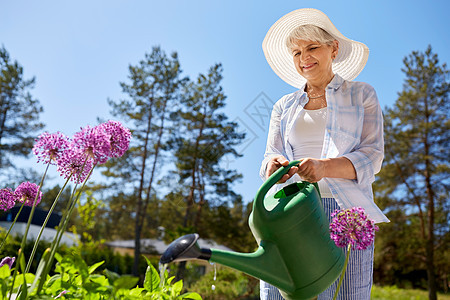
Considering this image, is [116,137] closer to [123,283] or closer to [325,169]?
[123,283]

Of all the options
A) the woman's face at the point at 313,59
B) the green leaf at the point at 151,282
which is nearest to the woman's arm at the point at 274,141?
the woman's face at the point at 313,59

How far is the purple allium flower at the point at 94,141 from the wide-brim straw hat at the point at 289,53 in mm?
754

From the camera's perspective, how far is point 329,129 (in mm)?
1012

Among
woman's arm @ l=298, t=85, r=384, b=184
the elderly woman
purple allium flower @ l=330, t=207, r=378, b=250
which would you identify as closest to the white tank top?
the elderly woman

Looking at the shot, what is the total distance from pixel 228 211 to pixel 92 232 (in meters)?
4.17

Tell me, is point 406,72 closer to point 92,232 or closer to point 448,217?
point 448,217

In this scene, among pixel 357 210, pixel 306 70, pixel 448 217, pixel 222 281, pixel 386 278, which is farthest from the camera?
pixel 386 278

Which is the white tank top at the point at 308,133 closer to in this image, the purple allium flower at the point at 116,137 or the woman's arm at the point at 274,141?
the woman's arm at the point at 274,141

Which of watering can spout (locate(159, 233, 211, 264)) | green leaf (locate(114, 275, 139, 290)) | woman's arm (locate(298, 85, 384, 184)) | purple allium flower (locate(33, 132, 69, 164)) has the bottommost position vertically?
green leaf (locate(114, 275, 139, 290))

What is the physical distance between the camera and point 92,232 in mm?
10867

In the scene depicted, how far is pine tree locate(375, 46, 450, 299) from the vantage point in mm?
9484

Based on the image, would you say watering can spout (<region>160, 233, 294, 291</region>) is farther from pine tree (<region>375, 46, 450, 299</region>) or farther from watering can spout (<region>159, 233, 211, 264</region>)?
pine tree (<region>375, 46, 450, 299</region>)

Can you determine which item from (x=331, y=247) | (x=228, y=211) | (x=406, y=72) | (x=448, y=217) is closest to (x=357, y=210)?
(x=331, y=247)

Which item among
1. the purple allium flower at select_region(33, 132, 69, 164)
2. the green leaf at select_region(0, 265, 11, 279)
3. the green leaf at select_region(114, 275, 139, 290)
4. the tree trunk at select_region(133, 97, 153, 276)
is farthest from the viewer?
the tree trunk at select_region(133, 97, 153, 276)
